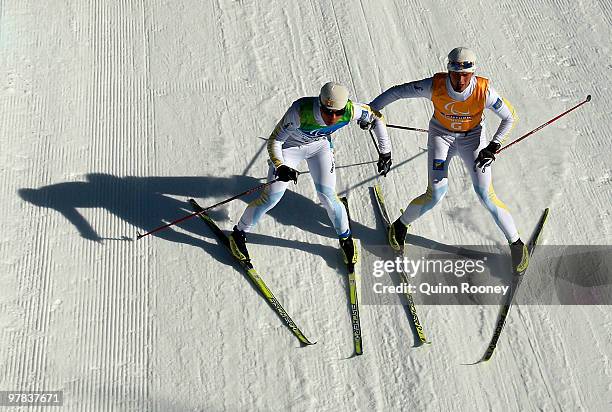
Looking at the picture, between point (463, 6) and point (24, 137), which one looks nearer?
point (24, 137)

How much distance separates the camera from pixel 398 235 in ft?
21.5

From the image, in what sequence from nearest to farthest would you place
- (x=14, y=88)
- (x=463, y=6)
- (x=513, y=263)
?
(x=513, y=263) → (x=14, y=88) → (x=463, y=6)

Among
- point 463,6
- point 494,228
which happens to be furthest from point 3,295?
point 463,6

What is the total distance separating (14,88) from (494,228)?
5.05m

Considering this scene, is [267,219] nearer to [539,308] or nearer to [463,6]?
[539,308]

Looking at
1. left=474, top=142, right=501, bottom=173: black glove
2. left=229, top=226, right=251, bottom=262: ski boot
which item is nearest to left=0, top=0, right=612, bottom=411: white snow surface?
left=229, top=226, right=251, bottom=262: ski boot

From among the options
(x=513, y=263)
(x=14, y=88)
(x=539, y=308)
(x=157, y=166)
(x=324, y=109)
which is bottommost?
(x=539, y=308)

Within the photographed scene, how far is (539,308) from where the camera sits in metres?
6.22

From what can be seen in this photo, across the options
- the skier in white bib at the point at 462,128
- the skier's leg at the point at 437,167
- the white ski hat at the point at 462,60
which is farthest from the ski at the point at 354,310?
the white ski hat at the point at 462,60

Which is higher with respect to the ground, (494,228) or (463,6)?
(463,6)

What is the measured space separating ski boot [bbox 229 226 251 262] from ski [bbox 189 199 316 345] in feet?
0.18

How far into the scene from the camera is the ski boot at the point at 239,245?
6.31m

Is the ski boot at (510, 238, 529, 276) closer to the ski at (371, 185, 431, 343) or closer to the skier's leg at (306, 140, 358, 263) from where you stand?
the ski at (371, 185, 431, 343)

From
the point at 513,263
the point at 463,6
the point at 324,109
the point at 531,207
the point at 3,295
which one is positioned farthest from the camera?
the point at 463,6
